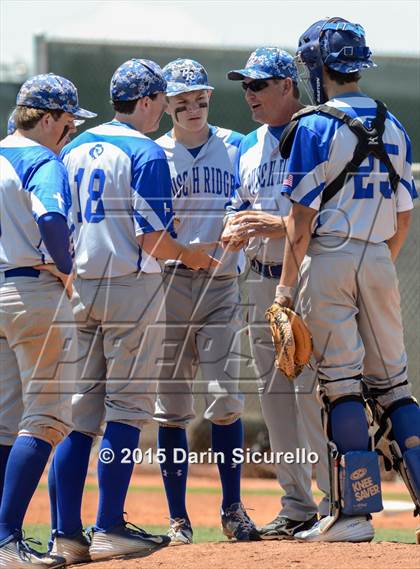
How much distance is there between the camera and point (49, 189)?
5.07 m

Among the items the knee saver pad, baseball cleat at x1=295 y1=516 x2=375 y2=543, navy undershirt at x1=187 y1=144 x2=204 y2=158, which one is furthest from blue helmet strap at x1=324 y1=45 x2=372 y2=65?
baseball cleat at x1=295 y1=516 x2=375 y2=543

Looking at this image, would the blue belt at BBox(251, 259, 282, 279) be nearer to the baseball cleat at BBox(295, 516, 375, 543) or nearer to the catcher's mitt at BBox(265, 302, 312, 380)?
the catcher's mitt at BBox(265, 302, 312, 380)

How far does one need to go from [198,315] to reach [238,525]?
1.23 m

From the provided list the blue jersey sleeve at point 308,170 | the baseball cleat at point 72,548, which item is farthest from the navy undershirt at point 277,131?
the baseball cleat at point 72,548

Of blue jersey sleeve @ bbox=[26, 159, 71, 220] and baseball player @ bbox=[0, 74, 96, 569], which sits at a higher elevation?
blue jersey sleeve @ bbox=[26, 159, 71, 220]

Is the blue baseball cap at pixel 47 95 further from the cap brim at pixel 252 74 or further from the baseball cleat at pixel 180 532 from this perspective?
the baseball cleat at pixel 180 532

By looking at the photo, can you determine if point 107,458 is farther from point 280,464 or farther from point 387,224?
point 387,224

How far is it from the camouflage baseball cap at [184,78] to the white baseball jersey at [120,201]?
77cm

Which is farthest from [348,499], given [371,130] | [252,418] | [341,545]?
[252,418]

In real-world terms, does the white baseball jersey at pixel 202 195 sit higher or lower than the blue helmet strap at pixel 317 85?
lower

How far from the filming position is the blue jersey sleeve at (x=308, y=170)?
201 inches

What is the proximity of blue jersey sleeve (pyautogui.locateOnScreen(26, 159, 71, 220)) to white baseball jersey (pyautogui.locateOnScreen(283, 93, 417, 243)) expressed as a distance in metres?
1.07

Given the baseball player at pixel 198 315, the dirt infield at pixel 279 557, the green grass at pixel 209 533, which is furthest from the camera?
the green grass at pixel 209 533

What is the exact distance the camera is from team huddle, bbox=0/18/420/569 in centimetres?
513
